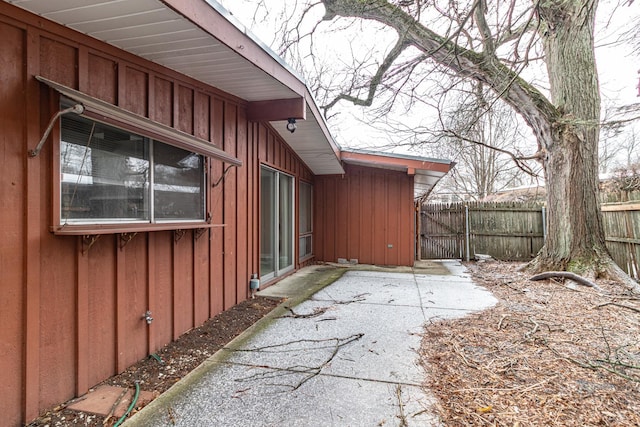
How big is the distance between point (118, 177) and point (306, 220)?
5.30 m

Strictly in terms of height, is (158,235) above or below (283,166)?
below

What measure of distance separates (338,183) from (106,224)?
6.06 metres

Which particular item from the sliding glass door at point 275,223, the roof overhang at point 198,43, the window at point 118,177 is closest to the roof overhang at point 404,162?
the sliding glass door at point 275,223

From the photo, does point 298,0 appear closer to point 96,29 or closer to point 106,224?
point 96,29

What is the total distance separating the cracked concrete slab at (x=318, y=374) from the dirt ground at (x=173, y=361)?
140 mm

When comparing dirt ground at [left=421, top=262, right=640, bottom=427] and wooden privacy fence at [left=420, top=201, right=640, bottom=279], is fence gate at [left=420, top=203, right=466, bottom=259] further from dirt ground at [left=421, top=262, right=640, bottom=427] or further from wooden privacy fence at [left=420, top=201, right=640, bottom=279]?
dirt ground at [left=421, top=262, right=640, bottom=427]

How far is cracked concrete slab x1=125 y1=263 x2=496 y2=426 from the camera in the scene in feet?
6.13

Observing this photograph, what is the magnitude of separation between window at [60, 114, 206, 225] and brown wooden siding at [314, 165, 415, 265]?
501 cm

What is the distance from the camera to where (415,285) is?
5438mm

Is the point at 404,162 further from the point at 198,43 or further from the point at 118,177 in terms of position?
the point at 118,177

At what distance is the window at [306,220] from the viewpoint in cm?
712

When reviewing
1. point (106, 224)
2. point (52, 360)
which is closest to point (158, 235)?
point (106, 224)

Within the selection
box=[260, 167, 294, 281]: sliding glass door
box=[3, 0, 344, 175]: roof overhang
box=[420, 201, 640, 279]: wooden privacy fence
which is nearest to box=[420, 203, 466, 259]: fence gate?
box=[420, 201, 640, 279]: wooden privacy fence

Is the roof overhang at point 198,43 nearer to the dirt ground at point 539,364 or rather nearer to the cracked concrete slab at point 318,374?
the cracked concrete slab at point 318,374
